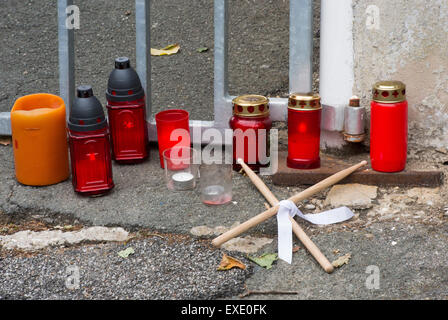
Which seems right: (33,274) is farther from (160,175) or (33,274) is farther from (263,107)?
(263,107)

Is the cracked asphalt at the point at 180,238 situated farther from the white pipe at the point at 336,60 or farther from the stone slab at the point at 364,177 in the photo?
the white pipe at the point at 336,60

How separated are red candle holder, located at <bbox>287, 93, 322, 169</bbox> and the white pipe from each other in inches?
5.0

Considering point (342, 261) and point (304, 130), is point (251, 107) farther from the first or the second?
point (342, 261)

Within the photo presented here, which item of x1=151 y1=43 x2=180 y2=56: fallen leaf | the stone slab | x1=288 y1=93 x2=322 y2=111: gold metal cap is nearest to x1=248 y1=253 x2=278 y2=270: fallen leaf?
the stone slab

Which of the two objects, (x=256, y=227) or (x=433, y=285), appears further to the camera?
(x=256, y=227)

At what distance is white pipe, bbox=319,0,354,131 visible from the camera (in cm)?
285

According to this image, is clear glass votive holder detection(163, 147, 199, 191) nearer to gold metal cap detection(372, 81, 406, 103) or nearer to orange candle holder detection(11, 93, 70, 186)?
orange candle holder detection(11, 93, 70, 186)

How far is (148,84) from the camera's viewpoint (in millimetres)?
3111

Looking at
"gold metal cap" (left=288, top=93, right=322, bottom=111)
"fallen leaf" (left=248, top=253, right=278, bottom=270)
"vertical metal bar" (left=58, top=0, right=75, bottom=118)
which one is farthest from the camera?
"vertical metal bar" (left=58, top=0, right=75, bottom=118)

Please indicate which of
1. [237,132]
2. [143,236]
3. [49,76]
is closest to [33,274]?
[143,236]

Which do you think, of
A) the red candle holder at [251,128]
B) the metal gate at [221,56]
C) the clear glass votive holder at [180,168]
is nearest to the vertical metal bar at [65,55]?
the metal gate at [221,56]

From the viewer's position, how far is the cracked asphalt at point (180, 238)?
2303 millimetres

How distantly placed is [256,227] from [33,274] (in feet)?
2.50

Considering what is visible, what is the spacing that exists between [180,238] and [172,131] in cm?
61
